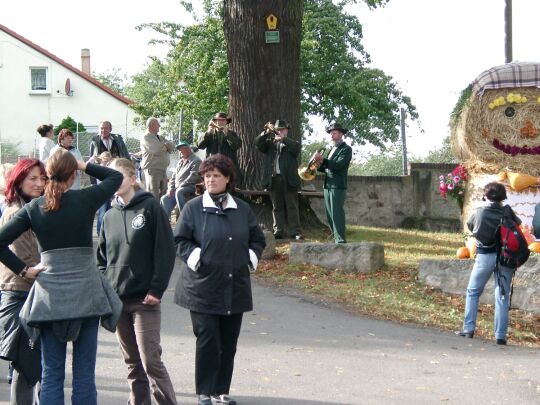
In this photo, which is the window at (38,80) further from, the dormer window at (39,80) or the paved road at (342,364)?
the paved road at (342,364)

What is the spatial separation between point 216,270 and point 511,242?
4352 mm

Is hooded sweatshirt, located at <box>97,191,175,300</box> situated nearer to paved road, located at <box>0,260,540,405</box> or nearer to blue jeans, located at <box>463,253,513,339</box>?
paved road, located at <box>0,260,540,405</box>

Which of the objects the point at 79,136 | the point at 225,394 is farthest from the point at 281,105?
the point at 79,136

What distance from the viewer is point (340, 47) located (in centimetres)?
3397

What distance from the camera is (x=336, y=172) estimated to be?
13.2 m

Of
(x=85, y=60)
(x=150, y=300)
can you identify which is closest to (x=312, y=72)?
(x=150, y=300)

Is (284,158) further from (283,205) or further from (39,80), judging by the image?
(39,80)

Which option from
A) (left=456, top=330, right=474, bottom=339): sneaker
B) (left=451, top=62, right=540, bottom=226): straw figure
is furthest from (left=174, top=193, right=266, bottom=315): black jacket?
(left=451, top=62, right=540, bottom=226): straw figure

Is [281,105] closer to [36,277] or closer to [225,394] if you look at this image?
[225,394]

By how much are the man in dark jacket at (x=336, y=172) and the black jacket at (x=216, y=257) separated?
21.2 feet

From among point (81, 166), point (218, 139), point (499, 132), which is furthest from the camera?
point (218, 139)

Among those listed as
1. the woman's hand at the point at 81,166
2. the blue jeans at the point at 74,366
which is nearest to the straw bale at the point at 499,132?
the woman's hand at the point at 81,166

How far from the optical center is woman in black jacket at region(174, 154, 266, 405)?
6.59 m

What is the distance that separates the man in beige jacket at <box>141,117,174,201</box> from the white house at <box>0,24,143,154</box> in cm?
3320
